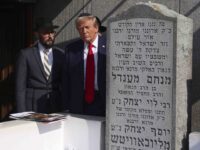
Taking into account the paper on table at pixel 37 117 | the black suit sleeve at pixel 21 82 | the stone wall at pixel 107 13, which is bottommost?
the paper on table at pixel 37 117

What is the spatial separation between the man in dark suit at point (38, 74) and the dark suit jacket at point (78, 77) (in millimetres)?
200

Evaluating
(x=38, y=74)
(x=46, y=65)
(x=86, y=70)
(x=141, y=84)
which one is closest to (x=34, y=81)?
(x=38, y=74)

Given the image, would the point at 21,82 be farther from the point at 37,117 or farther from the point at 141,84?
the point at 141,84

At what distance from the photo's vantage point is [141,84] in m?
5.39

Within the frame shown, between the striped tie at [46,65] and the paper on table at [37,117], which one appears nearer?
the paper on table at [37,117]

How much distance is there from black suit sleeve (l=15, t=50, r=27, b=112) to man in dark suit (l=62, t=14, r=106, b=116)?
19.2 inches

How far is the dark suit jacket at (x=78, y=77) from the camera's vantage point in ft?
19.1

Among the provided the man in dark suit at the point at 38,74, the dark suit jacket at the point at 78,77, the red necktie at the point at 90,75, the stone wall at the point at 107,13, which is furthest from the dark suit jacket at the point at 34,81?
the stone wall at the point at 107,13

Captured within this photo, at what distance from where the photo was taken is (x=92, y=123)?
5.71 m

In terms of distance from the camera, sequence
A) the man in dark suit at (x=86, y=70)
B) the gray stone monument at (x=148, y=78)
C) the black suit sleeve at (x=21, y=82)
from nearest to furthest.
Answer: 1. the gray stone monument at (x=148, y=78)
2. the man in dark suit at (x=86, y=70)
3. the black suit sleeve at (x=21, y=82)

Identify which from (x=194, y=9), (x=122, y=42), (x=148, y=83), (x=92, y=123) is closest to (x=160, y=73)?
(x=148, y=83)

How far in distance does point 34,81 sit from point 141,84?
139 cm

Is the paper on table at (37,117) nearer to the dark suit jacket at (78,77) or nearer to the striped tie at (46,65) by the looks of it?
the dark suit jacket at (78,77)

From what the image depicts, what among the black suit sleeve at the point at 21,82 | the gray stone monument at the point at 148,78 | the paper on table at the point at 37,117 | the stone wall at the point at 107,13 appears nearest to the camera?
the gray stone monument at the point at 148,78
